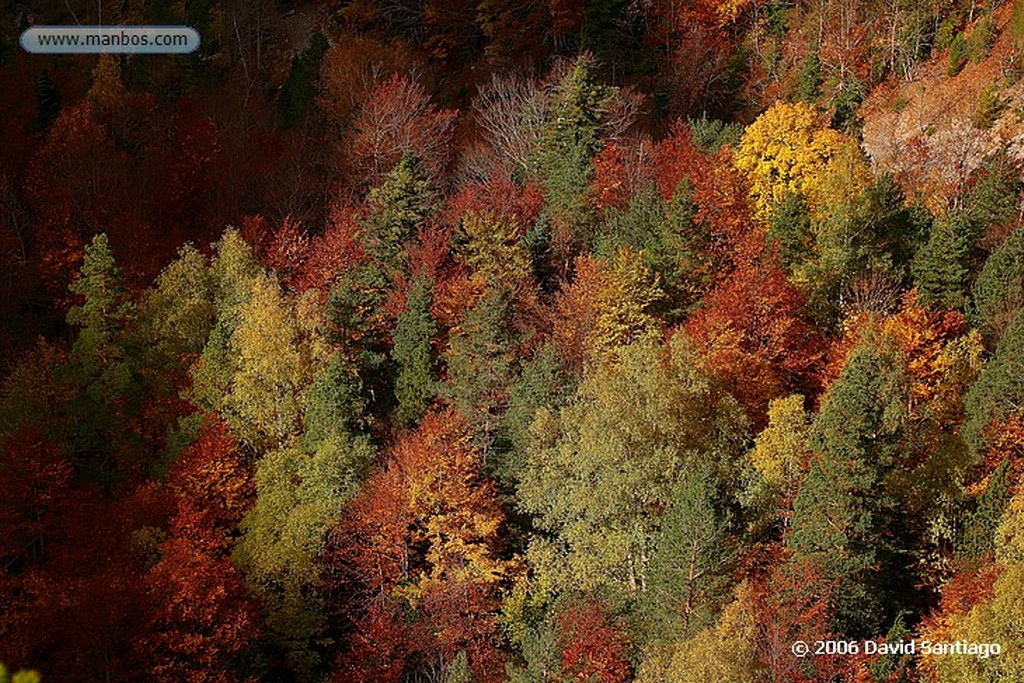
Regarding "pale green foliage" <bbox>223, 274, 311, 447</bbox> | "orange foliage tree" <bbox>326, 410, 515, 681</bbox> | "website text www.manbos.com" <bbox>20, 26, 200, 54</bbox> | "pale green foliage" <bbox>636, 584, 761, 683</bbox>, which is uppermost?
"website text www.manbos.com" <bbox>20, 26, 200, 54</bbox>

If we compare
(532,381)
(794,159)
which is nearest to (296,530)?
(532,381)

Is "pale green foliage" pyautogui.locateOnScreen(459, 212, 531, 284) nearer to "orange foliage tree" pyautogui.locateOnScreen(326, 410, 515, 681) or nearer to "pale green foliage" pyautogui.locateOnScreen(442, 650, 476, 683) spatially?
"orange foliage tree" pyautogui.locateOnScreen(326, 410, 515, 681)

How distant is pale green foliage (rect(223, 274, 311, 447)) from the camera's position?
5394 centimetres

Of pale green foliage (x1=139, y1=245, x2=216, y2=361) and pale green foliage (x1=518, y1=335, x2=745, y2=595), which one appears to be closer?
pale green foliage (x1=518, y1=335, x2=745, y2=595)

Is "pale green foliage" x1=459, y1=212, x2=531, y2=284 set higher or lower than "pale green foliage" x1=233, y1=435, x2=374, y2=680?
higher

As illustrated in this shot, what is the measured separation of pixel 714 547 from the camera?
42.7 metres

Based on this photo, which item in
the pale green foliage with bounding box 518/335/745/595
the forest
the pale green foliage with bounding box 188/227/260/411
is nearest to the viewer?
the forest

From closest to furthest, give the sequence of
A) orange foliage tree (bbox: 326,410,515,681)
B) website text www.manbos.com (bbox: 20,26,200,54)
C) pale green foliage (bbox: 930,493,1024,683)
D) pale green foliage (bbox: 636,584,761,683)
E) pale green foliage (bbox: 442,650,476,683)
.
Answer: pale green foliage (bbox: 636,584,761,683), pale green foliage (bbox: 930,493,1024,683), pale green foliage (bbox: 442,650,476,683), orange foliage tree (bbox: 326,410,515,681), website text www.manbos.com (bbox: 20,26,200,54)

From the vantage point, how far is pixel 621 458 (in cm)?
4647

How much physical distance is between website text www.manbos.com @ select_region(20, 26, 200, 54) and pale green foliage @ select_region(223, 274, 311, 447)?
38.2m

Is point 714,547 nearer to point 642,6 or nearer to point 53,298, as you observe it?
point 53,298

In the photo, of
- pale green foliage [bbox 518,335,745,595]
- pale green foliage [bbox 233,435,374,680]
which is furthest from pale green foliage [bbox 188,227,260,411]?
pale green foliage [bbox 518,335,745,595]

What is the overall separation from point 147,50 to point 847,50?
47035 millimetres

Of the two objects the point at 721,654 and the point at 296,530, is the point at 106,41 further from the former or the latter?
the point at 721,654
